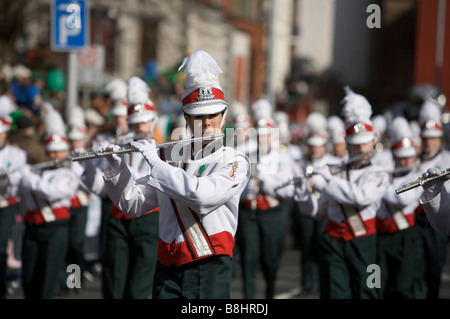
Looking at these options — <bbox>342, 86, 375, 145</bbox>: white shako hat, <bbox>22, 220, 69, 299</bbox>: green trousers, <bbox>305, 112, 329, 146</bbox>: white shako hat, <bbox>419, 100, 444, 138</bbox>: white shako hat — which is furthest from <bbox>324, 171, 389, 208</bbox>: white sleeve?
<bbox>305, 112, 329, 146</bbox>: white shako hat

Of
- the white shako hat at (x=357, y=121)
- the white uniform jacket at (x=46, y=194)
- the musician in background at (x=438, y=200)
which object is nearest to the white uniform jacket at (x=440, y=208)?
the musician in background at (x=438, y=200)

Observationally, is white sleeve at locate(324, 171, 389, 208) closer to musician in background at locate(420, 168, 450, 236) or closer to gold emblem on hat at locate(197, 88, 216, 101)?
musician in background at locate(420, 168, 450, 236)

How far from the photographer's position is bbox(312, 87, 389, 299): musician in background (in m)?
7.70

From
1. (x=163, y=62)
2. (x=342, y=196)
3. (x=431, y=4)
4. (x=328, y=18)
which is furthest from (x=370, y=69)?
(x=342, y=196)

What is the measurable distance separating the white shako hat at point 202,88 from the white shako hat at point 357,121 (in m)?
2.53

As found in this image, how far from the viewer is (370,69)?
48031 mm

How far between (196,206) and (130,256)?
313cm

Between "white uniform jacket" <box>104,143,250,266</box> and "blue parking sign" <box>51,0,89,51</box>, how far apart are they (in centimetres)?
526

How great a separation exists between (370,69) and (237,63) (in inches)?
561

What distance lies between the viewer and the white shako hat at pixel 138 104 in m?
8.23

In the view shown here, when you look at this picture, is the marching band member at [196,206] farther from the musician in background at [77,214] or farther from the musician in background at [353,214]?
the musician in background at [77,214]

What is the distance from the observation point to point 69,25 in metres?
10.8

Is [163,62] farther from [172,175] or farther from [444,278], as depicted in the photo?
[172,175]

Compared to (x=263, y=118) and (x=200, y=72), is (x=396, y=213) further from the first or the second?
(x=200, y=72)
